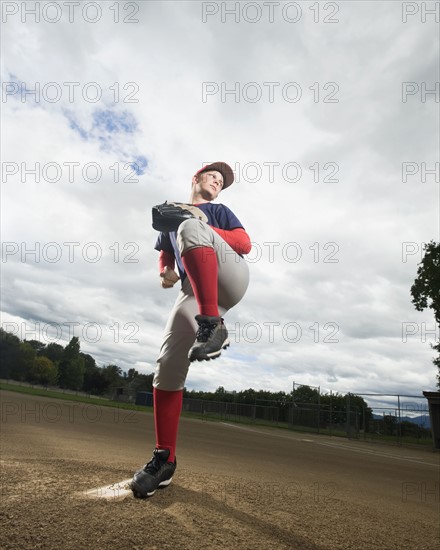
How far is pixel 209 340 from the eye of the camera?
2.01m

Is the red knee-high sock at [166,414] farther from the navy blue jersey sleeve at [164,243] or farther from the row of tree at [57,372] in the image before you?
the row of tree at [57,372]

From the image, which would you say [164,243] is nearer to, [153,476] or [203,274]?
[203,274]

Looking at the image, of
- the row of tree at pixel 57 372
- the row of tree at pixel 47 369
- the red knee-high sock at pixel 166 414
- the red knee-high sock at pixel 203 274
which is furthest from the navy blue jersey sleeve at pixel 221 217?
the row of tree at pixel 47 369

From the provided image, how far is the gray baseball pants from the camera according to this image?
2.29 metres

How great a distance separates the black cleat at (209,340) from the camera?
1945 mm

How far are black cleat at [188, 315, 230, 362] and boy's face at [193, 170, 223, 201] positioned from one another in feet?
3.62

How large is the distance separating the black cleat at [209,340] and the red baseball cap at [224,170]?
123cm

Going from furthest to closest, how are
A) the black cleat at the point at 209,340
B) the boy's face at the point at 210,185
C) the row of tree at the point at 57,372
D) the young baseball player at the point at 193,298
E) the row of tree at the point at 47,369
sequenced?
the row of tree at the point at 47,369 → the row of tree at the point at 57,372 → the boy's face at the point at 210,185 → the young baseball player at the point at 193,298 → the black cleat at the point at 209,340

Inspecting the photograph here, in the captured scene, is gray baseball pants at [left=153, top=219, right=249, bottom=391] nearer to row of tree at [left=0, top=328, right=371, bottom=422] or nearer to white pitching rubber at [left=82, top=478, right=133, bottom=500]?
white pitching rubber at [left=82, top=478, right=133, bottom=500]

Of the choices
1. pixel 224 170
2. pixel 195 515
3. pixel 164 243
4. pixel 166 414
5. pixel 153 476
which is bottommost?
pixel 195 515

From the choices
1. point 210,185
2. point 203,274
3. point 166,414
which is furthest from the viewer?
point 210,185

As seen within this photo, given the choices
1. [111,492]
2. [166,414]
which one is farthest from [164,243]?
[111,492]

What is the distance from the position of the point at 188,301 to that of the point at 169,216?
0.54 m

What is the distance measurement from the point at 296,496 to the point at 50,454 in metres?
2.78
